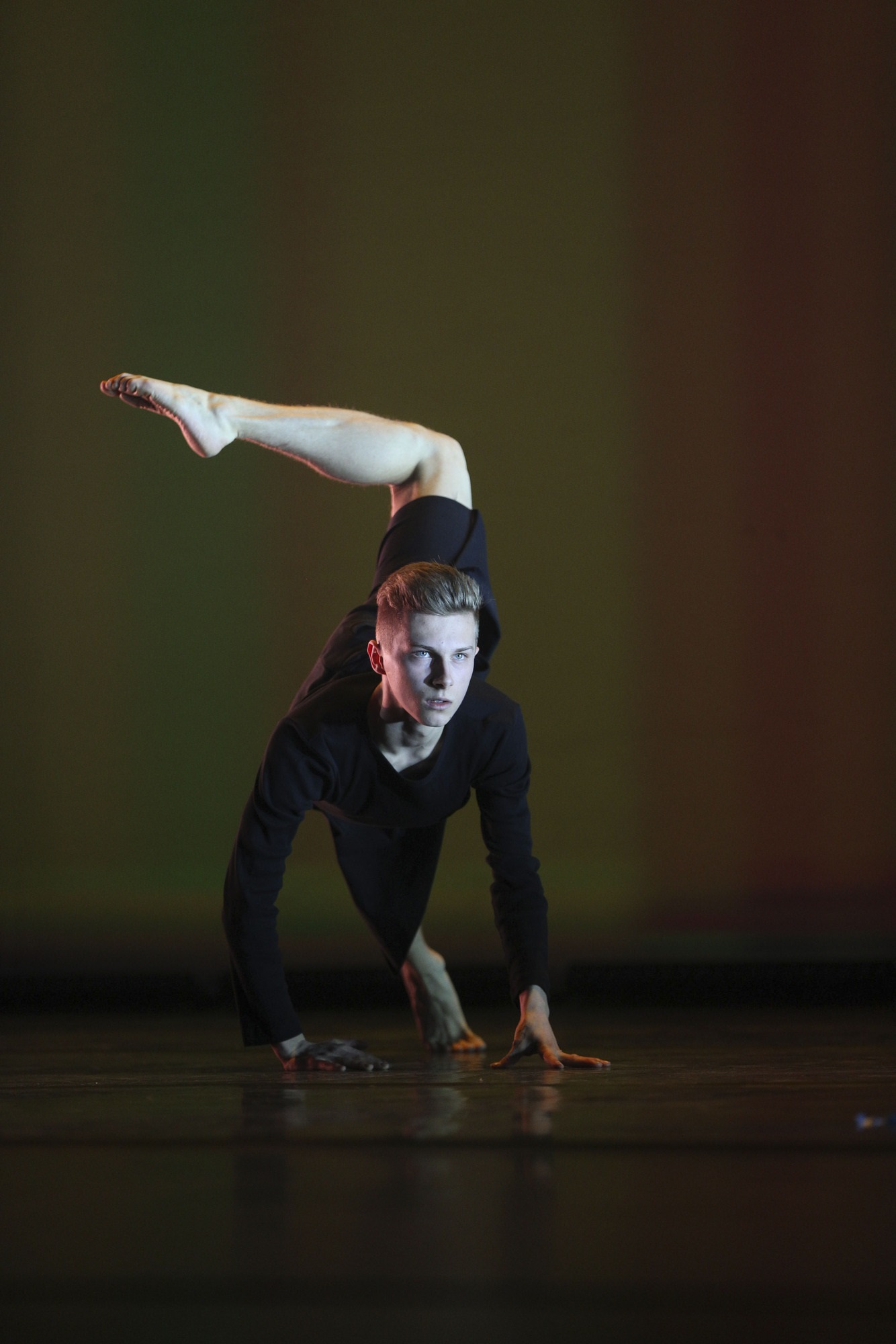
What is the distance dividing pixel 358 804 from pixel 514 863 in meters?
0.20

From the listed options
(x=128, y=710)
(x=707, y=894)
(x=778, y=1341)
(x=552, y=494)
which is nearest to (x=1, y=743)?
(x=128, y=710)

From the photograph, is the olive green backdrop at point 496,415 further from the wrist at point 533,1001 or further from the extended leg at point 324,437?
the wrist at point 533,1001

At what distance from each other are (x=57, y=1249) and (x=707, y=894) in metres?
2.41

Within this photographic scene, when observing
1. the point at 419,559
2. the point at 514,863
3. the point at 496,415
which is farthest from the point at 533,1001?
the point at 496,415

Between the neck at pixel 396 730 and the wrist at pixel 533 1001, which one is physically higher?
the neck at pixel 396 730

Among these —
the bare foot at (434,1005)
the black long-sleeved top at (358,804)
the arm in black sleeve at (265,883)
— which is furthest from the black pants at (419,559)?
the bare foot at (434,1005)

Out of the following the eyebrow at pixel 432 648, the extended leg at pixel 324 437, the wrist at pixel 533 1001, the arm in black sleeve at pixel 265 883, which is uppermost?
the extended leg at pixel 324 437

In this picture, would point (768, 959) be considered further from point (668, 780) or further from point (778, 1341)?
point (778, 1341)

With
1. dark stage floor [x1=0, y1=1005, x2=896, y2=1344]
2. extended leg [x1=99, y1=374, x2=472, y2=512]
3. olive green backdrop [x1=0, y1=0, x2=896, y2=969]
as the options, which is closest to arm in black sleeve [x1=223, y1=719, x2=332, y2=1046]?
dark stage floor [x1=0, y1=1005, x2=896, y2=1344]

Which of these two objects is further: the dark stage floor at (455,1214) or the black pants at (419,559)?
the black pants at (419,559)

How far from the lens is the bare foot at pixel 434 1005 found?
1.82m

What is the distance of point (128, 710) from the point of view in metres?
3.08

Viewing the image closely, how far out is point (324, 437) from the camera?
1.82 metres

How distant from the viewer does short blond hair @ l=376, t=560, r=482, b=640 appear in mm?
1395
